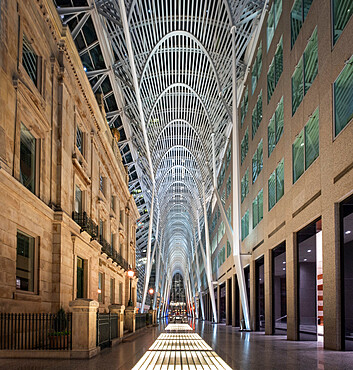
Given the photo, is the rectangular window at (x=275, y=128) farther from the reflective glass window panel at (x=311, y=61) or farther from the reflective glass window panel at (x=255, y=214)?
the reflective glass window panel at (x=255, y=214)

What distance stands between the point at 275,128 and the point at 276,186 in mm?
2980

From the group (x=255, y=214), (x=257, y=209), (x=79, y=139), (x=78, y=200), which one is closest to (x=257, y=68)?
(x=257, y=209)

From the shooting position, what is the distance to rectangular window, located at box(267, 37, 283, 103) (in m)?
24.9

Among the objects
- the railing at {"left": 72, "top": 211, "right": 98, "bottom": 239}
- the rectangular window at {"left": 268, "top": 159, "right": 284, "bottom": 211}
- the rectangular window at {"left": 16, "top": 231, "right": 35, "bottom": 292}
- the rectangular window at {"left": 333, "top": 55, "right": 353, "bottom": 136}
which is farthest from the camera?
the railing at {"left": 72, "top": 211, "right": 98, "bottom": 239}

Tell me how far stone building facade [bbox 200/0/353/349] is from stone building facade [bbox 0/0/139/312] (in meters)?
9.73

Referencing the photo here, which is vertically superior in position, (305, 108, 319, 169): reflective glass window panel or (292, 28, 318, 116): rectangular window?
(292, 28, 318, 116): rectangular window

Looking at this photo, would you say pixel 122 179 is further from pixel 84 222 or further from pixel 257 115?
pixel 84 222

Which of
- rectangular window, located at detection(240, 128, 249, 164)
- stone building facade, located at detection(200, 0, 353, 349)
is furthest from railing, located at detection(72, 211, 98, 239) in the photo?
rectangular window, located at detection(240, 128, 249, 164)

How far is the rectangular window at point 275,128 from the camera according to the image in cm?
2523

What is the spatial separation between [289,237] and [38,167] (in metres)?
11.2

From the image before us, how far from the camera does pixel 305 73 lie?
65.8ft

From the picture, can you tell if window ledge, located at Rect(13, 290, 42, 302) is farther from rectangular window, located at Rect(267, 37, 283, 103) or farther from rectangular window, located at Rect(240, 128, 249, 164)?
rectangular window, located at Rect(240, 128, 249, 164)

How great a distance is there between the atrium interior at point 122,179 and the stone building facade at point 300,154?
0.09m

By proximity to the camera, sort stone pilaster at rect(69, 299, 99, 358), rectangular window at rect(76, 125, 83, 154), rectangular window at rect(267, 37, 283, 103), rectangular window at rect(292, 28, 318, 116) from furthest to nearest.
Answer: rectangular window at rect(76, 125, 83, 154) < rectangular window at rect(267, 37, 283, 103) < rectangular window at rect(292, 28, 318, 116) < stone pilaster at rect(69, 299, 99, 358)
